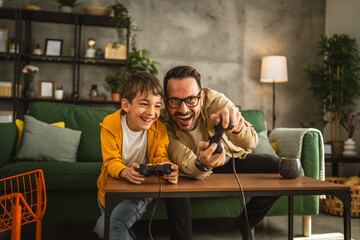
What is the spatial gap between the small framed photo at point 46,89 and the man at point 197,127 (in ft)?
10.3

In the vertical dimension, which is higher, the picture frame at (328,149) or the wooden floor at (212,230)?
the picture frame at (328,149)

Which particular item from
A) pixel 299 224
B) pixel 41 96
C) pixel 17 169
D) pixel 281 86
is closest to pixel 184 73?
pixel 17 169

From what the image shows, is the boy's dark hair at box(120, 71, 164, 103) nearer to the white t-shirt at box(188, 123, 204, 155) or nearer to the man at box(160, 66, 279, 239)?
the man at box(160, 66, 279, 239)

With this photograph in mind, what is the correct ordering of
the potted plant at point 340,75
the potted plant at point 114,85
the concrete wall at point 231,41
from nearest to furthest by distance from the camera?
the potted plant at point 340,75 < the potted plant at point 114,85 < the concrete wall at point 231,41

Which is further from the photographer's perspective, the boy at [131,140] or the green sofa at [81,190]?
the green sofa at [81,190]

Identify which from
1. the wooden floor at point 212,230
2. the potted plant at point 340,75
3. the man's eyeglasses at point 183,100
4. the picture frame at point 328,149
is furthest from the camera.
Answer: the potted plant at point 340,75

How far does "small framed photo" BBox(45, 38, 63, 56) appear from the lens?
14.2 ft

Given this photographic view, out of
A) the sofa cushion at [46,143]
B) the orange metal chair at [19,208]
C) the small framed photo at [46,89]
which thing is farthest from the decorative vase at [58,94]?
the orange metal chair at [19,208]

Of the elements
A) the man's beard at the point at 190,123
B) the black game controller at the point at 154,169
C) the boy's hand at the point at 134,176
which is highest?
the man's beard at the point at 190,123

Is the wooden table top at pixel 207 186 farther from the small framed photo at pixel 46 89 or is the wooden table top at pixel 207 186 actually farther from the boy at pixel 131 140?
the small framed photo at pixel 46 89

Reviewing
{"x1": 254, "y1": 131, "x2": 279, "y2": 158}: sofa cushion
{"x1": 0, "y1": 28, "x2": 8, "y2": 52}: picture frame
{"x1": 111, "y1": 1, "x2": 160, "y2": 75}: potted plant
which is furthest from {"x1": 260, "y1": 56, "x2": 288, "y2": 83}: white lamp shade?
{"x1": 0, "y1": 28, "x2": 8, "y2": 52}: picture frame

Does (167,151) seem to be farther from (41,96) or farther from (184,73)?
(41,96)

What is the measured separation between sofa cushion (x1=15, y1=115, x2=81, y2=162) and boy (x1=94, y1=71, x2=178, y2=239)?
108 cm

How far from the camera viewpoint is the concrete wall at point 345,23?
4.08 meters
